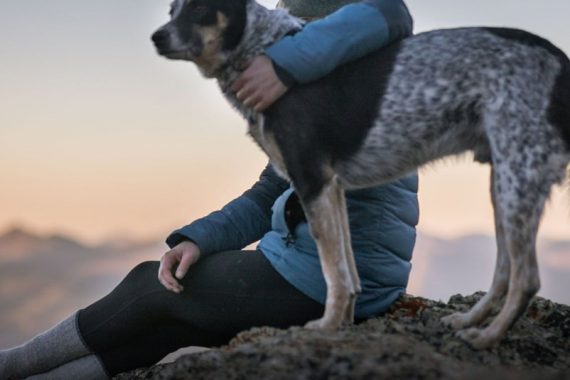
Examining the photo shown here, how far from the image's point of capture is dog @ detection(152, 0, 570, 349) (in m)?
3.42

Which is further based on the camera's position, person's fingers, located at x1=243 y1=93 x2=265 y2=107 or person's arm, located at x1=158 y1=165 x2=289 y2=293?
person's arm, located at x1=158 y1=165 x2=289 y2=293

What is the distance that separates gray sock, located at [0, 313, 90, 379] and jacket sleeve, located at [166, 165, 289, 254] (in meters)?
0.77

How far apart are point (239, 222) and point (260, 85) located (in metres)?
1.11

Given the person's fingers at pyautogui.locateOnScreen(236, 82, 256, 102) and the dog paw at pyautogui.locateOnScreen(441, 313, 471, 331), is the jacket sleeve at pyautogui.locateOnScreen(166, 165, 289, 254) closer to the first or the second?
the person's fingers at pyautogui.locateOnScreen(236, 82, 256, 102)

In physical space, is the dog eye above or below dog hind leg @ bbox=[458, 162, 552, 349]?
above

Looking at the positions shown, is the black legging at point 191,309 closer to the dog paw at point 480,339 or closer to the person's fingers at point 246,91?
the dog paw at point 480,339

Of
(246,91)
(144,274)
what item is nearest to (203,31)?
(246,91)

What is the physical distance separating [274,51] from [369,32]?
1.41 feet

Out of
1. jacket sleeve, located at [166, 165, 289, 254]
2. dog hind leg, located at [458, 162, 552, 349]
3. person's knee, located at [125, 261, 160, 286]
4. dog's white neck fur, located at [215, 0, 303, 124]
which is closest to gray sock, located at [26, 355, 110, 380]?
person's knee, located at [125, 261, 160, 286]

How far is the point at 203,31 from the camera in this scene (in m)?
3.77

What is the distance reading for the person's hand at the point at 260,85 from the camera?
11.9 feet

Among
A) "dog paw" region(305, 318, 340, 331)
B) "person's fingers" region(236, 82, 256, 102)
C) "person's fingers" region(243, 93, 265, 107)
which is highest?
"person's fingers" region(236, 82, 256, 102)

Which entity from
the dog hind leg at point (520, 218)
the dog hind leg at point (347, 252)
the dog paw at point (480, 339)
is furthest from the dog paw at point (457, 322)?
the dog hind leg at point (347, 252)

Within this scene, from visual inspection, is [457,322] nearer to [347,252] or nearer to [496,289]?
[496,289]
